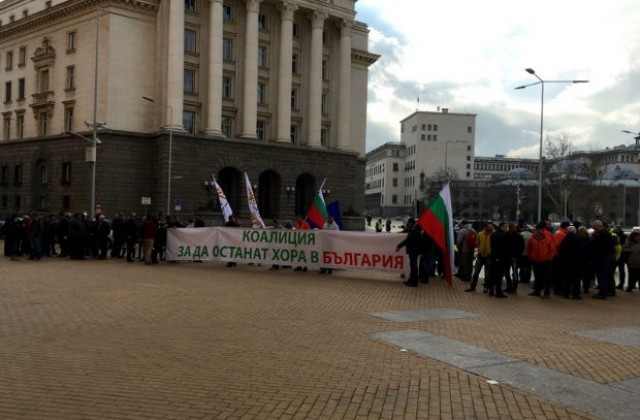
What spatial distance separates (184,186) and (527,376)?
155 feet

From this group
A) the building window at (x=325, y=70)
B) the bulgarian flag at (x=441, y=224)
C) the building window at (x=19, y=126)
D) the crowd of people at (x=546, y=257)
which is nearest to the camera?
the crowd of people at (x=546, y=257)

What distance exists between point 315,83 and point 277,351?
180ft

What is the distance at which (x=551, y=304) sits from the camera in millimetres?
14492

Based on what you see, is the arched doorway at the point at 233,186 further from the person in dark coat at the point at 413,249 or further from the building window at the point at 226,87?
the person in dark coat at the point at 413,249

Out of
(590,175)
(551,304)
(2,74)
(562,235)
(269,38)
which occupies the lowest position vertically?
(551,304)

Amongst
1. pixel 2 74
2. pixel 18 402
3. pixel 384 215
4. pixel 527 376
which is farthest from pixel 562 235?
pixel 384 215

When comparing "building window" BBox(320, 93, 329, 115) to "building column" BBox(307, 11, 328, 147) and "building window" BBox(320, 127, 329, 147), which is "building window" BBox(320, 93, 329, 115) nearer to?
"building window" BBox(320, 127, 329, 147)

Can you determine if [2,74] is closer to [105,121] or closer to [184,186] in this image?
[105,121]

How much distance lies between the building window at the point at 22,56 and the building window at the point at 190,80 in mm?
18447

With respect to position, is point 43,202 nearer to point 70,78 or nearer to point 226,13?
point 70,78

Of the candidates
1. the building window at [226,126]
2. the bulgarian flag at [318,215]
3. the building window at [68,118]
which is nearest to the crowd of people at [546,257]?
the bulgarian flag at [318,215]

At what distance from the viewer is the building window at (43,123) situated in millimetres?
57188

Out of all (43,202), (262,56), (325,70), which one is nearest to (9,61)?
(43,202)

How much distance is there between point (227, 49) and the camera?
2270 inches
